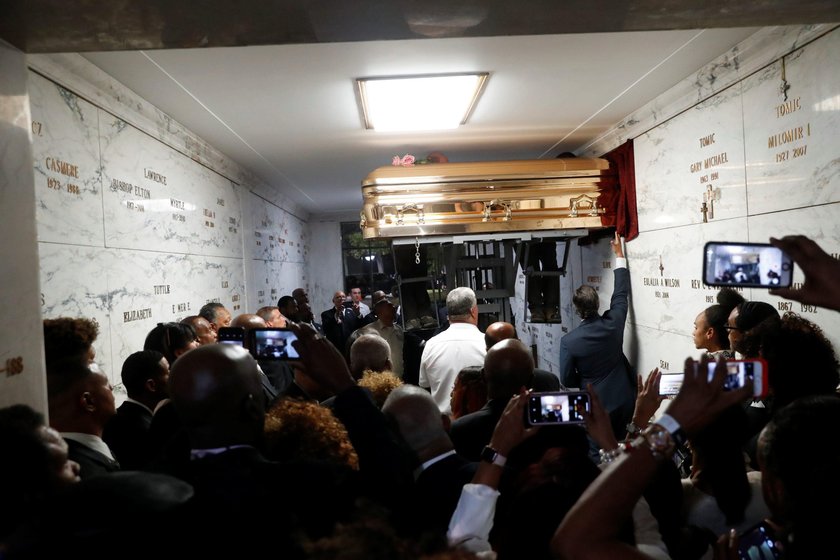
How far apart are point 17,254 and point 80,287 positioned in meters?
1.48

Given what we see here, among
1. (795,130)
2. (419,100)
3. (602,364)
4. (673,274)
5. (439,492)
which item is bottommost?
(602,364)

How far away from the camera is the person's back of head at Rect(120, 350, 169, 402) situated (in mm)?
2861

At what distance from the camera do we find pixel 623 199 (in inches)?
221

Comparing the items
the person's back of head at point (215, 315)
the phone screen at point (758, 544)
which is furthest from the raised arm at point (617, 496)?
the person's back of head at point (215, 315)

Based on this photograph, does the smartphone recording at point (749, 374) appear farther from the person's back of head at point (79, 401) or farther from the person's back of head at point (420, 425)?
the person's back of head at point (79, 401)

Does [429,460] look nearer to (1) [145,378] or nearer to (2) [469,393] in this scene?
(2) [469,393]

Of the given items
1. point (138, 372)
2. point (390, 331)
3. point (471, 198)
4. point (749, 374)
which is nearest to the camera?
point (749, 374)

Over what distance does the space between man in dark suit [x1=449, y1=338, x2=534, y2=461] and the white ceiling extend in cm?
196

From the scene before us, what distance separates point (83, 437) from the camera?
91.1 inches

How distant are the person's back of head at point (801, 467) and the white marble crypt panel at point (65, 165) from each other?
329 cm

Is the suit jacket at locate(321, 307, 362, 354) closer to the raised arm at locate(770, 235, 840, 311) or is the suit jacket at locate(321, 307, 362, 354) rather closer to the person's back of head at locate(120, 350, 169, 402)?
Answer: the person's back of head at locate(120, 350, 169, 402)

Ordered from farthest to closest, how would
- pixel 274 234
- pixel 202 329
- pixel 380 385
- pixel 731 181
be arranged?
pixel 274 234 → pixel 202 329 → pixel 731 181 → pixel 380 385

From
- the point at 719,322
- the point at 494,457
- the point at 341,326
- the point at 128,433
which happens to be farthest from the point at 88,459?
the point at 341,326

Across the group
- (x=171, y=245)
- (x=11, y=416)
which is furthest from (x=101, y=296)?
(x=11, y=416)
